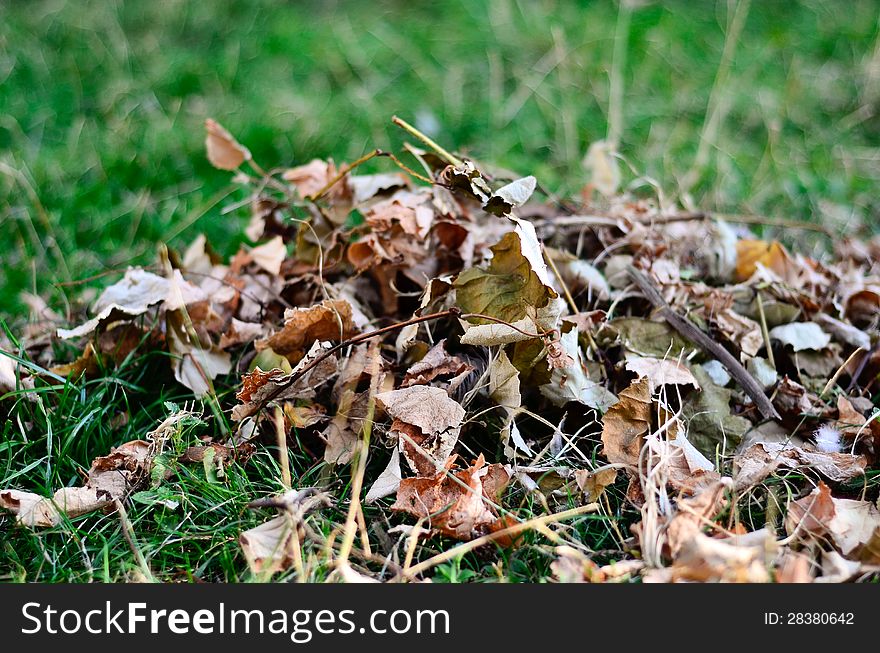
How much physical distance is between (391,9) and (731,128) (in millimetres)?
2154

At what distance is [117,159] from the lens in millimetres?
3365

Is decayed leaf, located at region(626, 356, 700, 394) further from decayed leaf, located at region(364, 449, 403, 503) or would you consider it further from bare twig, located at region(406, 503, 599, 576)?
decayed leaf, located at region(364, 449, 403, 503)

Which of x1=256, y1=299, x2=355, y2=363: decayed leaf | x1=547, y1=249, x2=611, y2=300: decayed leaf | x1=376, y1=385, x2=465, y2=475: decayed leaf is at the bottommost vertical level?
x1=376, y1=385, x2=465, y2=475: decayed leaf

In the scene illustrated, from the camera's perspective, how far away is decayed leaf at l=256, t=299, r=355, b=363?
6.30 feet

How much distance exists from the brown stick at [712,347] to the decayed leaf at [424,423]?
645 millimetres

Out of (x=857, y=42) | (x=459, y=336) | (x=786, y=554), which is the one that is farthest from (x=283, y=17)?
(x=786, y=554)

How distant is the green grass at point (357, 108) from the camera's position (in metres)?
2.88

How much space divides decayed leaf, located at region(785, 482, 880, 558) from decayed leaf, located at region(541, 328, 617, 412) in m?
0.45

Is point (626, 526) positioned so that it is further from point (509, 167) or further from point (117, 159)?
point (117, 159)

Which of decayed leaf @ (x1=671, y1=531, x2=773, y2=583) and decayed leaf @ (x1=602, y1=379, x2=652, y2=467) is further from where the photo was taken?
decayed leaf @ (x1=602, y1=379, x2=652, y2=467)

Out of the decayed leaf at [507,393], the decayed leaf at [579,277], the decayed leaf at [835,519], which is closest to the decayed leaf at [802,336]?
the decayed leaf at [579,277]

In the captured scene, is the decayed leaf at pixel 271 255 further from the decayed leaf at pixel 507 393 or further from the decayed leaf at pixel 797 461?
the decayed leaf at pixel 797 461

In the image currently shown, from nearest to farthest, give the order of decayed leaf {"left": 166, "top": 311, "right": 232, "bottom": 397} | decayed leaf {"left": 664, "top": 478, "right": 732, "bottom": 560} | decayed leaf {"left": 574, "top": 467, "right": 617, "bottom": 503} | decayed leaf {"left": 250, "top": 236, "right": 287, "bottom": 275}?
decayed leaf {"left": 664, "top": 478, "right": 732, "bottom": 560}
decayed leaf {"left": 574, "top": 467, "right": 617, "bottom": 503}
decayed leaf {"left": 166, "top": 311, "right": 232, "bottom": 397}
decayed leaf {"left": 250, "top": 236, "right": 287, "bottom": 275}

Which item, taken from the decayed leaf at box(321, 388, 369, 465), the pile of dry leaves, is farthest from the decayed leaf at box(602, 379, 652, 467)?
the decayed leaf at box(321, 388, 369, 465)
